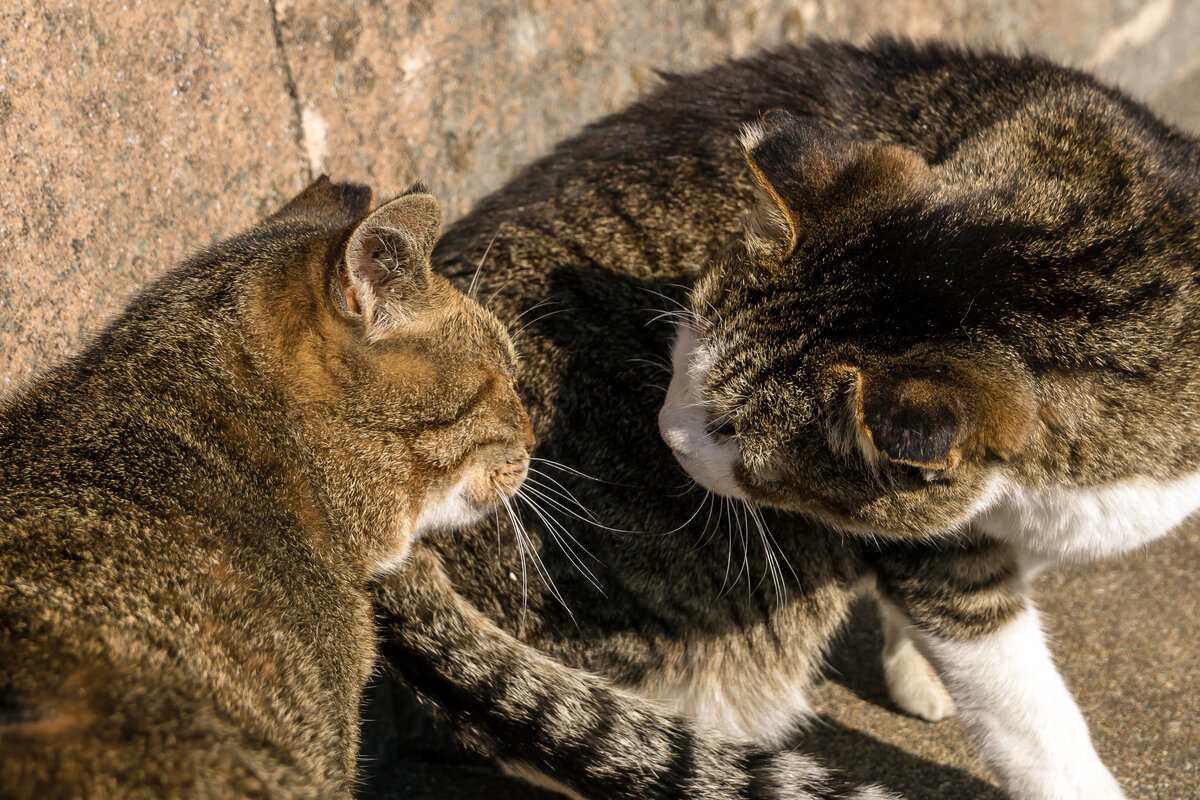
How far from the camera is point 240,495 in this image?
1889 mm

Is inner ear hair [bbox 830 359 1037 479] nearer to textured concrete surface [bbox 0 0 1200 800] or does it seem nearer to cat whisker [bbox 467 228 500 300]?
cat whisker [bbox 467 228 500 300]

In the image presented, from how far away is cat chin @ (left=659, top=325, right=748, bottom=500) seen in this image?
230 cm

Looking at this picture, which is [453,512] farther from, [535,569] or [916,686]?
[916,686]

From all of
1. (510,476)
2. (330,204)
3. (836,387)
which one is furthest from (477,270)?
(836,387)

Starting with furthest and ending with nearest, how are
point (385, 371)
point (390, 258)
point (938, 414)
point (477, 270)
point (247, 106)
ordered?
point (247, 106) < point (477, 270) < point (385, 371) < point (390, 258) < point (938, 414)

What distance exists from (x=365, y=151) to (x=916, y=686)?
7.45 ft

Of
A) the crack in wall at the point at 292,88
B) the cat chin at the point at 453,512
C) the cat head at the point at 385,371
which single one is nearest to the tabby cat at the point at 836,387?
the cat chin at the point at 453,512

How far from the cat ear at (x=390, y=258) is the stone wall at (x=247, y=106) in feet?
2.88

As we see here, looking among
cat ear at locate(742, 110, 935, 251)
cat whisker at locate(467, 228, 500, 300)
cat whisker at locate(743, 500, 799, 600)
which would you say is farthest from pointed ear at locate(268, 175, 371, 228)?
cat whisker at locate(743, 500, 799, 600)

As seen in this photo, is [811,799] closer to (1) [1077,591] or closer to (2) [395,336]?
(2) [395,336]

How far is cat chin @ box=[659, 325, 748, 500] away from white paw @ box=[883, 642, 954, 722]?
3.20ft

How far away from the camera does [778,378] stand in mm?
2225

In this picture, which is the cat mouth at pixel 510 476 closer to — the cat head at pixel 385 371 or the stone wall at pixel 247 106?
the cat head at pixel 385 371

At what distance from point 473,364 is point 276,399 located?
430 mm
